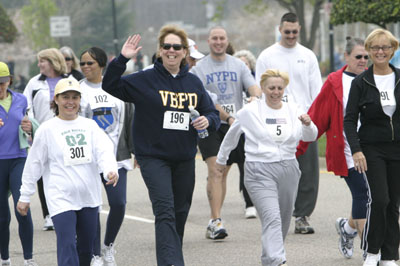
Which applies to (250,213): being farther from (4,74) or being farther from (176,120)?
(176,120)

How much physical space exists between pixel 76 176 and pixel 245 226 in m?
4.06

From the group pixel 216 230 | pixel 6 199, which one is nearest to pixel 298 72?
pixel 216 230

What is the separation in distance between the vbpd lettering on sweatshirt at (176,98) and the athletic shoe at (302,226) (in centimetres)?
304

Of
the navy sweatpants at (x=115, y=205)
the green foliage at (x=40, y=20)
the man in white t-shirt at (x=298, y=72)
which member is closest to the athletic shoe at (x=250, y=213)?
the man in white t-shirt at (x=298, y=72)

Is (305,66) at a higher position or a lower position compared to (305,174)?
higher

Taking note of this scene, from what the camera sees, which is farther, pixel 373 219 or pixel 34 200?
pixel 34 200

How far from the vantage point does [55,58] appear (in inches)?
386

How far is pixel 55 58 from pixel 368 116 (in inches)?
151

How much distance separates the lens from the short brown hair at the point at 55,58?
9781mm

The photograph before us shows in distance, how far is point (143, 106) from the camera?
23.2ft

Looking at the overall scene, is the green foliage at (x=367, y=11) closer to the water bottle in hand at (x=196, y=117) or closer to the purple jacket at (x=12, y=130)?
the purple jacket at (x=12, y=130)

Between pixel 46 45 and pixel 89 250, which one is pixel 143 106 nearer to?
pixel 89 250

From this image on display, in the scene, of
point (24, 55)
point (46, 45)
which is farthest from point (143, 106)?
point (24, 55)

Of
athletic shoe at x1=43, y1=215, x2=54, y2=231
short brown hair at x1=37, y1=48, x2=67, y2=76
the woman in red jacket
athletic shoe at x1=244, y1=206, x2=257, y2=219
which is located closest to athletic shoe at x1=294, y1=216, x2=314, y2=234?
athletic shoe at x1=244, y1=206, x2=257, y2=219
